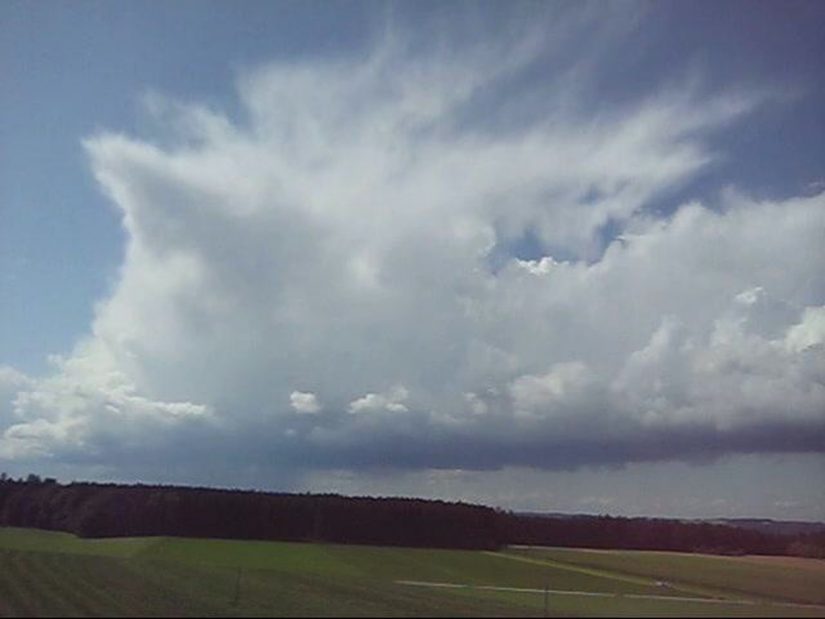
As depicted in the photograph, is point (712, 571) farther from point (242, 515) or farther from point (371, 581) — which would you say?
point (242, 515)

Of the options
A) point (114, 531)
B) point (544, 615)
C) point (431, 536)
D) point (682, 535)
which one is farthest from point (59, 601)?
point (682, 535)

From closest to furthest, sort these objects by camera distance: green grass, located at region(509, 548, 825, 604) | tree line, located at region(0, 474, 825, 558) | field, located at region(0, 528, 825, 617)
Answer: field, located at region(0, 528, 825, 617)
green grass, located at region(509, 548, 825, 604)
tree line, located at region(0, 474, 825, 558)

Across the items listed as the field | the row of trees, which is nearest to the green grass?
the field

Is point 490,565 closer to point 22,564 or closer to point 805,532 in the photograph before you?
point 805,532

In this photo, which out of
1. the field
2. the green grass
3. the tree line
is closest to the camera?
the field

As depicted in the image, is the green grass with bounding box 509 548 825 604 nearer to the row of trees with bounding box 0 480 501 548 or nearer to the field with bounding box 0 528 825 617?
the field with bounding box 0 528 825 617

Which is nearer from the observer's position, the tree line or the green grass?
the green grass
